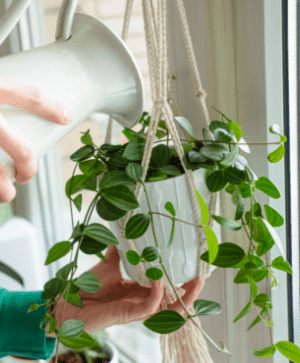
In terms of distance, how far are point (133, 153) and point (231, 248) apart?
0.17 m

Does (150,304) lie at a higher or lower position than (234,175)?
lower

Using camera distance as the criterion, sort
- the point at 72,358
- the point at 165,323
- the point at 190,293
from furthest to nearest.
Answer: the point at 72,358, the point at 190,293, the point at 165,323

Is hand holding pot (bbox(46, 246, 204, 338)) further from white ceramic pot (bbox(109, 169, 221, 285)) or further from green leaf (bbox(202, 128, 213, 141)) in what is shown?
green leaf (bbox(202, 128, 213, 141))

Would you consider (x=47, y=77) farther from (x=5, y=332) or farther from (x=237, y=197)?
(x=5, y=332)

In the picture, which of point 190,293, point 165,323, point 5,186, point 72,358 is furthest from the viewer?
point 72,358

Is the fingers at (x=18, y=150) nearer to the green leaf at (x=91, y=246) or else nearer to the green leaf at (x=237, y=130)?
the green leaf at (x=91, y=246)

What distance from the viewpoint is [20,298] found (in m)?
0.61

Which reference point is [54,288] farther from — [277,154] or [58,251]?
[277,154]

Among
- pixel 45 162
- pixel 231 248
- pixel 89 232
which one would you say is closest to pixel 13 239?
pixel 45 162

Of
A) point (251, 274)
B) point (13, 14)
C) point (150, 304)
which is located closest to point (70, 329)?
point (150, 304)

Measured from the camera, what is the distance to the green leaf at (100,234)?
447 millimetres

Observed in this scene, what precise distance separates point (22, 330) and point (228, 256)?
0.35 m

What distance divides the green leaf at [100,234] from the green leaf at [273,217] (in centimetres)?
19

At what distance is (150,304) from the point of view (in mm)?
529
